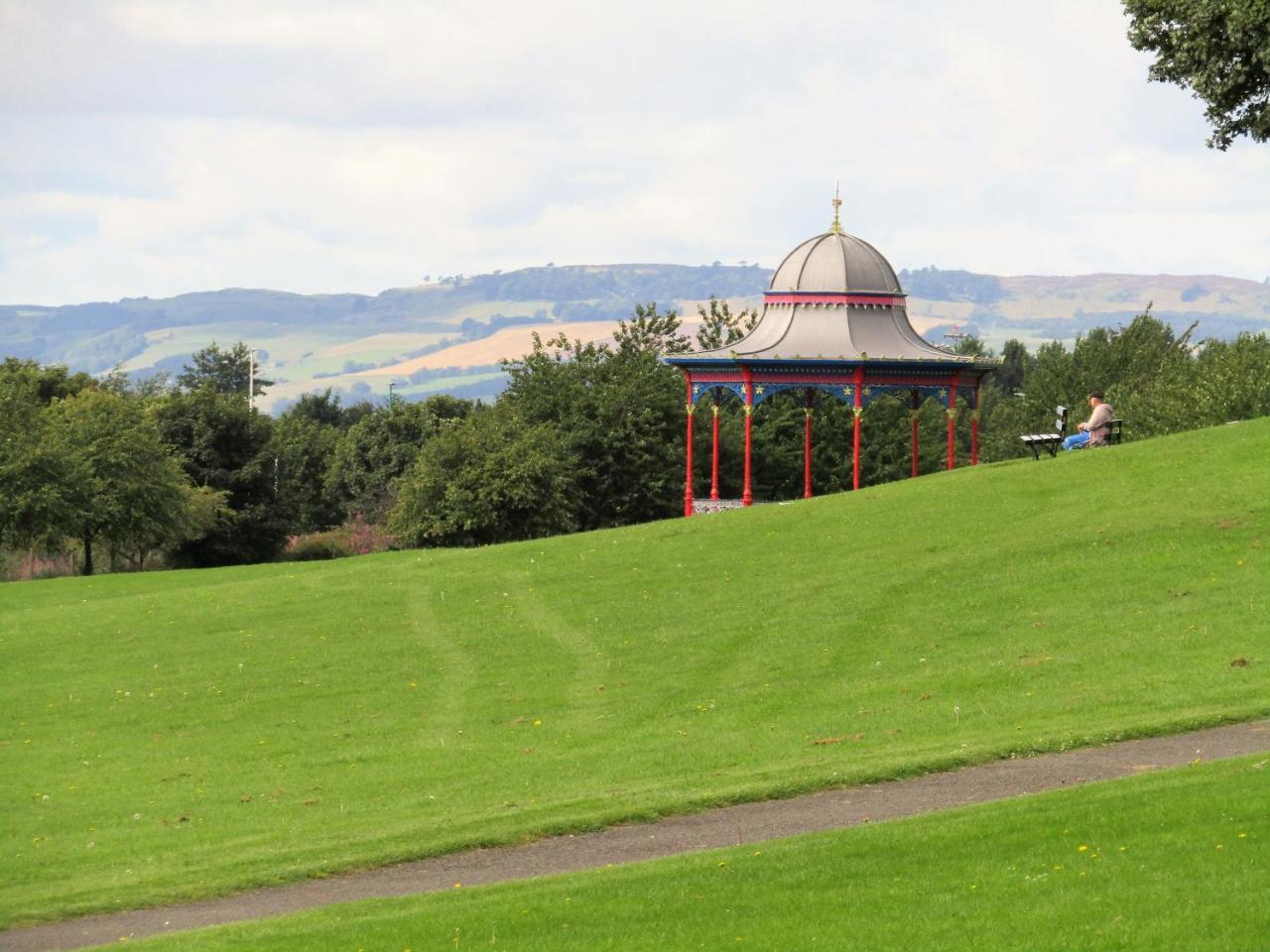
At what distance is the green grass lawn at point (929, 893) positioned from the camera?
510 inches

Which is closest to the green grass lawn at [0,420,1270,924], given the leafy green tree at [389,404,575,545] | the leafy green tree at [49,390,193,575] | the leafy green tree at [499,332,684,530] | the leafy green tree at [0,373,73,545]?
the leafy green tree at [0,373,73,545]

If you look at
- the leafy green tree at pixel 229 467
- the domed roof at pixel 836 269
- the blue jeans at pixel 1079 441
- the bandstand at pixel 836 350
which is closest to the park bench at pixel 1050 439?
the blue jeans at pixel 1079 441

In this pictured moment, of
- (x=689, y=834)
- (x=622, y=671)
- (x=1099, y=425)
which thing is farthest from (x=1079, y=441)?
(x=689, y=834)

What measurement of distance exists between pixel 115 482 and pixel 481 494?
41.5 feet

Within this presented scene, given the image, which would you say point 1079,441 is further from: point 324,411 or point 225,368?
point 225,368

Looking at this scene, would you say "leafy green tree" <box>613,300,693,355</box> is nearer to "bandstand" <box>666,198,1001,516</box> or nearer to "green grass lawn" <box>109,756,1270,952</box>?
"bandstand" <box>666,198,1001,516</box>

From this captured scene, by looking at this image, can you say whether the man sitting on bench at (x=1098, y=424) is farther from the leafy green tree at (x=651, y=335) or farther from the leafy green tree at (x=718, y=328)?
the leafy green tree at (x=718, y=328)

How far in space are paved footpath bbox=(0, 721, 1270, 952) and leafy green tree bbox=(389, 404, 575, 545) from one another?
39.0m

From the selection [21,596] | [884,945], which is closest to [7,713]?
[21,596]

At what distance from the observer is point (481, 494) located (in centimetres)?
5828

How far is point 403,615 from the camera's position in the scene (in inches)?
1307

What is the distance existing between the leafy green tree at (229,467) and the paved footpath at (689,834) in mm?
68595

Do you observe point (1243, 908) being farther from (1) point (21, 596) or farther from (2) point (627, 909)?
(1) point (21, 596)

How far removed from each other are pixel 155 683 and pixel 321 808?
30.2ft
